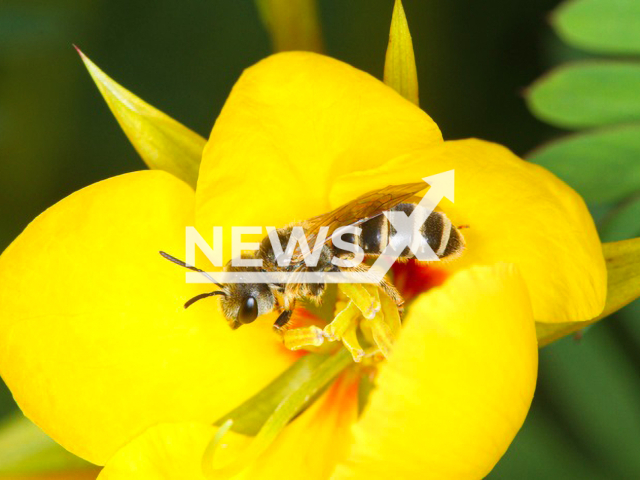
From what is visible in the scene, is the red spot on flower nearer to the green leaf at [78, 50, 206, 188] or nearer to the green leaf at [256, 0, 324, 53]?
the green leaf at [78, 50, 206, 188]

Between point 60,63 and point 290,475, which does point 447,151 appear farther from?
point 60,63

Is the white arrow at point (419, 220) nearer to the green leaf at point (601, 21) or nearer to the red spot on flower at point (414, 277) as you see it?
the red spot on flower at point (414, 277)

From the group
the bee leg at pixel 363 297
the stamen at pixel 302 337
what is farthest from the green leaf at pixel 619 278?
the stamen at pixel 302 337

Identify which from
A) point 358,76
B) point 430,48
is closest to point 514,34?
point 430,48

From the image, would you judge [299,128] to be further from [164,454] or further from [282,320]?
[164,454]

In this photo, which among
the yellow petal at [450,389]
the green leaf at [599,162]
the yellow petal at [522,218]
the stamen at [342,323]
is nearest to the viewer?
the yellow petal at [450,389]

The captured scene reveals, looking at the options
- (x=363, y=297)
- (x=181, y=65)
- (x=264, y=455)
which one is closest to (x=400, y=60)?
(x=363, y=297)

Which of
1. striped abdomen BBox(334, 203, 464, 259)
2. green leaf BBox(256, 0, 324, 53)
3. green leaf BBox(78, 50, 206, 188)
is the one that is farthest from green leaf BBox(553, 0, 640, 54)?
green leaf BBox(78, 50, 206, 188)
